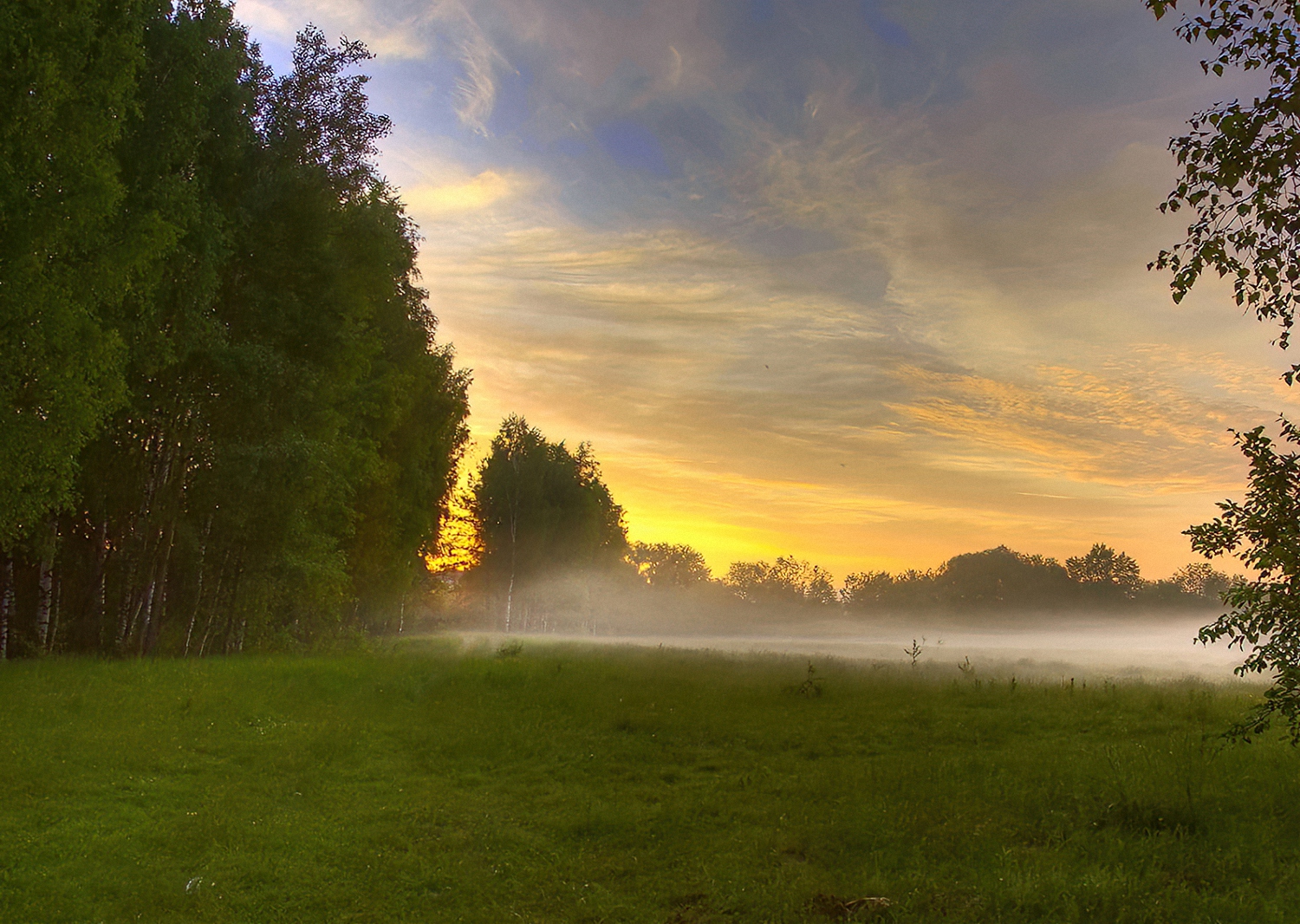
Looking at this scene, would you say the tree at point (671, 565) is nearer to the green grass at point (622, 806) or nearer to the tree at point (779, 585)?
the tree at point (779, 585)

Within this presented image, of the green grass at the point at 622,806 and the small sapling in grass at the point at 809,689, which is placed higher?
the small sapling in grass at the point at 809,689

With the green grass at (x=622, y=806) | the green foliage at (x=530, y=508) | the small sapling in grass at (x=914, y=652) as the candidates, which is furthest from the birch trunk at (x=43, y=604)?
the green foliage at (x=530, y=508)

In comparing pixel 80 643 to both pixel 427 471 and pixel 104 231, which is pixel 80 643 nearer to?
pixel 104 231

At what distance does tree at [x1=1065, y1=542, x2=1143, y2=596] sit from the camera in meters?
118

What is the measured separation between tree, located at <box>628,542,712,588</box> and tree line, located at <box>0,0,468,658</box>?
5114 inches

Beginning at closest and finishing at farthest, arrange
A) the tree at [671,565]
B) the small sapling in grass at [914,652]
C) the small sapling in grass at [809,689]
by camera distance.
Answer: the small sapling in grass at [809,689] → the small sapling in grass at [914,652] → the tree at [671,565]

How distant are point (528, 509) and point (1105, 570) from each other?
3734 inches

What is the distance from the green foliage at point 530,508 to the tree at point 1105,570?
8385 centimetres

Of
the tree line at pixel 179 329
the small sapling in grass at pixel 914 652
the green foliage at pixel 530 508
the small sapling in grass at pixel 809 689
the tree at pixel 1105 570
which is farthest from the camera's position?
the tree at pixel 1105 570

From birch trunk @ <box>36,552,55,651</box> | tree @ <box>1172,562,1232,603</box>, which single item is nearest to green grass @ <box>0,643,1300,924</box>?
birch trunk @ <box>36,552,55,651</box>

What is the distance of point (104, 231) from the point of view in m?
19.1

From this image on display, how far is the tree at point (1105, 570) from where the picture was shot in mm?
117688

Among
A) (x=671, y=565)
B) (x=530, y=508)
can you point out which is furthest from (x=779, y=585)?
(x=530, y=508)

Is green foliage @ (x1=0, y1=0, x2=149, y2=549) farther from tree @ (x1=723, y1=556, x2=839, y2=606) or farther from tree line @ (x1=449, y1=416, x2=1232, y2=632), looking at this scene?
tree @ (x1=723, y1=556, x2=839, y2=606)
